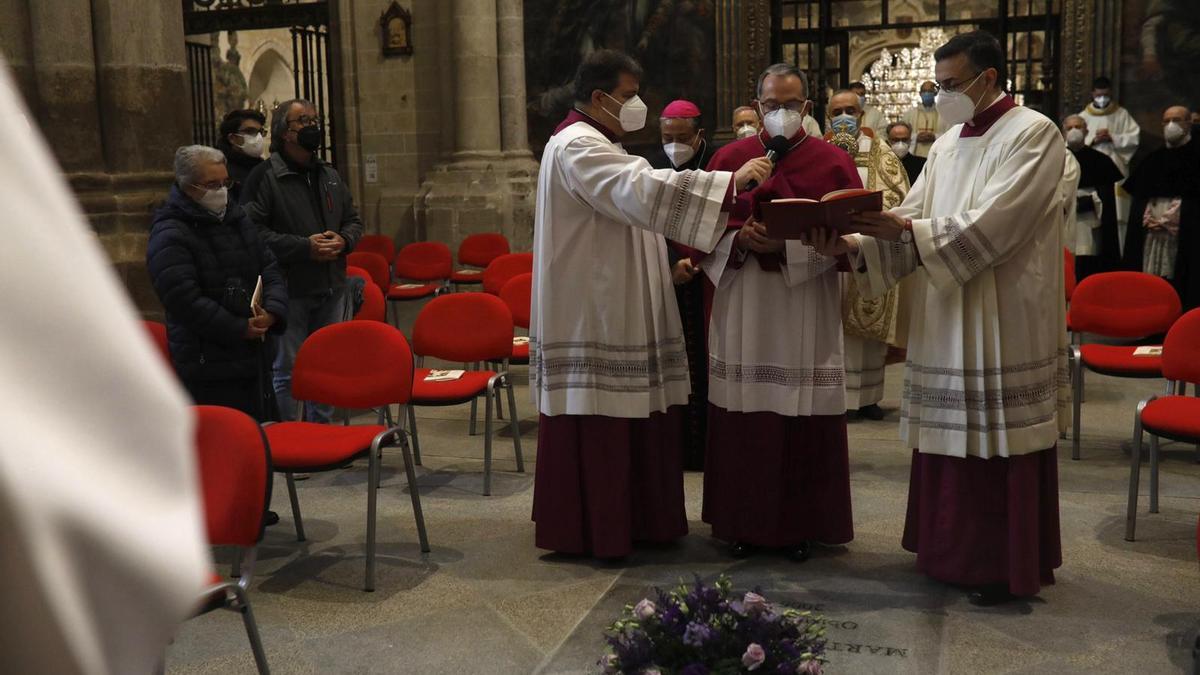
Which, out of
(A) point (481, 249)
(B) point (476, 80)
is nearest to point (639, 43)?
(B) point (476, 80)

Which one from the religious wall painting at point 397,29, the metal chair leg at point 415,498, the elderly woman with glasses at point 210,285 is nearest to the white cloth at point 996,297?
the metal chair leg at point 415,498

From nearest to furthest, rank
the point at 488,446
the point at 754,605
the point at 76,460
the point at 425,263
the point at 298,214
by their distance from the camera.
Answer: the point at 76,460 < the point at 754,605 < the point at 488,446 < the point at 298,214 < the point at 425,263

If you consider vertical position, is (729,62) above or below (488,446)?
above

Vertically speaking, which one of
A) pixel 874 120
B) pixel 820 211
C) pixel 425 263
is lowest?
pixel 425 263

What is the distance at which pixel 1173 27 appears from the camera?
13.0 meters

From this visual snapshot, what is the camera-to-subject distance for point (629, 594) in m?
4.31

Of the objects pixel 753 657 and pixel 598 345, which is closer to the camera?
pixel 753 657

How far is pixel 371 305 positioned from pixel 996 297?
13.0 ft

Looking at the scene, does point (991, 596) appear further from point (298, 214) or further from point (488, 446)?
point (298, 214)

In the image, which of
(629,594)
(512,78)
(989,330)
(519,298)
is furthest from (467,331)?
(512,78)

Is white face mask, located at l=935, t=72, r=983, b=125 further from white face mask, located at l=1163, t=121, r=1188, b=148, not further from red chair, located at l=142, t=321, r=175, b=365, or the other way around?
white face mask, located at l=1163, t=121, r=1188, b=148

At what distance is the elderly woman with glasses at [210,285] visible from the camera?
495 centimetres

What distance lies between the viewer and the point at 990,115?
13.3 ft

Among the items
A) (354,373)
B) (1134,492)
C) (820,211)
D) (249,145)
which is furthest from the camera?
(249,145)
